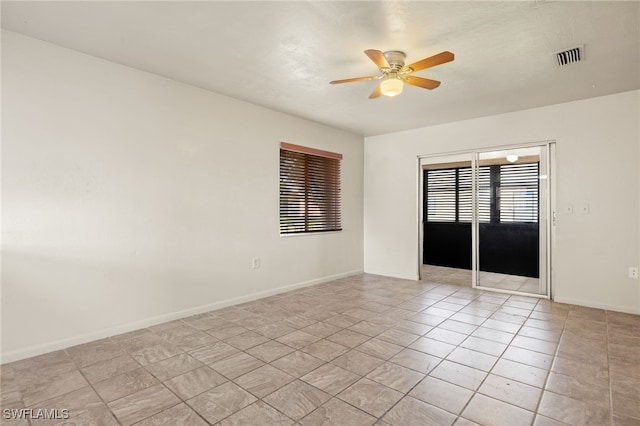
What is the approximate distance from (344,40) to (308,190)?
266cm

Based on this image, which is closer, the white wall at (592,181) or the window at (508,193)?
the white wall at (592,181)

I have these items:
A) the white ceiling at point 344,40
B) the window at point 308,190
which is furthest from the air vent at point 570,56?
the window at point 308,190

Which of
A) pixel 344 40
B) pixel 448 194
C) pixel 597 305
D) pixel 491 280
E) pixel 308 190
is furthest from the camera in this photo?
pixel 448 194

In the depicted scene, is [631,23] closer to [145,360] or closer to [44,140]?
[145,360]

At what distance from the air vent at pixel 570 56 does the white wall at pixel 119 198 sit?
315 centimetres

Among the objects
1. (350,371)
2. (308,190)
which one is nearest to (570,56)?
(350,371)

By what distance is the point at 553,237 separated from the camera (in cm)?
425

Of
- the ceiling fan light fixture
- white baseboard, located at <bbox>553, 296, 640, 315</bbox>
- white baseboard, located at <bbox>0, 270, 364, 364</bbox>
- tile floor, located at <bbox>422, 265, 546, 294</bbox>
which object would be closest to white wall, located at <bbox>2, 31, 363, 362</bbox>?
white baseboard, located at <bbox>0, 270, 364, 364</bbox>

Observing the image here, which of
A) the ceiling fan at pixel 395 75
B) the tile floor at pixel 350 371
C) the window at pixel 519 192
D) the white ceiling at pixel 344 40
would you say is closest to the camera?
the tile floor at pixel 350 371

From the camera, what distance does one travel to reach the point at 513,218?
4816 millimetres

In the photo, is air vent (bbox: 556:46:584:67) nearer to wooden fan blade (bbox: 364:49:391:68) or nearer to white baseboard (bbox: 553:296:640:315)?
wooden fan blade (bbox: 364:49:391:68)

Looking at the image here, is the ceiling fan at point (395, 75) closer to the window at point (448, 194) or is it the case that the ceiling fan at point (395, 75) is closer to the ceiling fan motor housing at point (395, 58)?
the ceiling fan motor housing at point (395, 58)

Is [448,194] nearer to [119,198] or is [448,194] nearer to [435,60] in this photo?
[435,60]

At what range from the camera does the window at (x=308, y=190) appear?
4.68m
